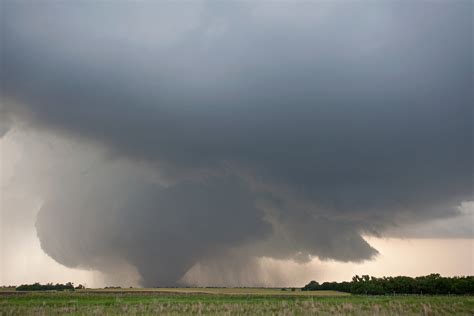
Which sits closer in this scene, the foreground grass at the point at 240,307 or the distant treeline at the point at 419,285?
the foreground grass at the point at 240,307

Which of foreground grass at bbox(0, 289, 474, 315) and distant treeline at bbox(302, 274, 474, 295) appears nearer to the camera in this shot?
foreground grass at bbox(0, 289, 474, 315)

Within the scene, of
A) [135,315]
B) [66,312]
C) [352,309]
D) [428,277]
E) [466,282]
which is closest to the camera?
[135,315]

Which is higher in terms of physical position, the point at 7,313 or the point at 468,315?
the point at 7,313

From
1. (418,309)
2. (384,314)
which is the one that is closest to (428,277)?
(418,309)

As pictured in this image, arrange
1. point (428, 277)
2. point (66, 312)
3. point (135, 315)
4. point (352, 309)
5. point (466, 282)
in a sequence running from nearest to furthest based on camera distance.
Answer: point (135, 315), point (66, 312), point (352, 309), point (466, 282), point (428, 277)

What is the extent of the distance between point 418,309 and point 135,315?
44.7 meters

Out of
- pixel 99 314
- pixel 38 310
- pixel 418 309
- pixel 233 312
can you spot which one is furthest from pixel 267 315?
pixel 38 310

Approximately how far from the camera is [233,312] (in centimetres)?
5756

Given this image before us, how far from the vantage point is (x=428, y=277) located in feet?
507

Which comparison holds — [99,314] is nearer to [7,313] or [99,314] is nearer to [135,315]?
[135,315]

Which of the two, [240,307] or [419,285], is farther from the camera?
[419,285]

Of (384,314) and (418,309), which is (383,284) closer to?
(418,309)

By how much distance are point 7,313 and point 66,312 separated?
293 inches

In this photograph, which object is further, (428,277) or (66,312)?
(428,277)
